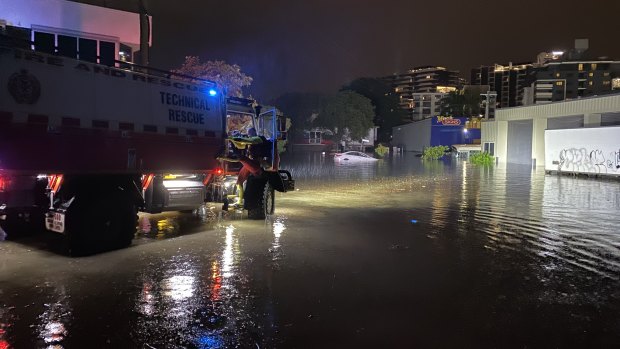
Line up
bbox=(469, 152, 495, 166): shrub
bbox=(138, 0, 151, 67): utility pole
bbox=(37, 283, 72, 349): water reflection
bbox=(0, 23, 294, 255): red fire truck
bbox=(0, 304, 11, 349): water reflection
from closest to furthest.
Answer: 1. bbox=(0, 304, 11, 349): water reflection
2. bbox=(37, 283, 72, 349): water reflection
3. bbox=(0, 23, 294, 255): red fire truck
4. bbox=(138, 0, 151, 67): utility pole
5. bbox=(469, 152, 495, 166): shrub

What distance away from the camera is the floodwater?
16.4 feet

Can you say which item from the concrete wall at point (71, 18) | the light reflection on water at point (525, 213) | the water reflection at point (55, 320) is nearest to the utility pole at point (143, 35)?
the concrete wall at point (71, 18)

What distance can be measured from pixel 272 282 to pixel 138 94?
436 centimetres

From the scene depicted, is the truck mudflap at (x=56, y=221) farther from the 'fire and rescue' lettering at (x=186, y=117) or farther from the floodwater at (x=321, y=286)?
the 'fire and rescue' lettering at (x=186, y=117)

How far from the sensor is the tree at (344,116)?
74000 mm

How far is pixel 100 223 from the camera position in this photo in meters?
8.30

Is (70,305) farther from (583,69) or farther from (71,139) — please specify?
(583,69)

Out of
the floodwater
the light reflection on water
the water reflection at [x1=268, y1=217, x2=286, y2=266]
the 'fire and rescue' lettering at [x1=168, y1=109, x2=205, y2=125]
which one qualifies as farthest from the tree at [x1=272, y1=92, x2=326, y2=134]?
the 'fire and rescue' lettering at [x1=168, y1=109, x2=205, y2=125]

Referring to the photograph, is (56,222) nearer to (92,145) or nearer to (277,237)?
(92,145)

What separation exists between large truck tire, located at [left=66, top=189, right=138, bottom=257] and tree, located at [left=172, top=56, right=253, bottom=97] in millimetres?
19813

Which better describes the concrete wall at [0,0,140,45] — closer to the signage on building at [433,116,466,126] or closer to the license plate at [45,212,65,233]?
the license plate at [45,212,65,233]

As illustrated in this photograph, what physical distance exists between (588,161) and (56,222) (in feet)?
89.7

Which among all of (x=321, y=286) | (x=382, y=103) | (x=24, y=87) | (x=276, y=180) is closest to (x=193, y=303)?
(x=321, y=286)

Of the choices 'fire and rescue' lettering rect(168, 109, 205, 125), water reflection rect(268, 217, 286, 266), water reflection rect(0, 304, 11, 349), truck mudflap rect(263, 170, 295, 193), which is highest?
'fire and rescue' lettering rect(168, 109, 205, 125)
